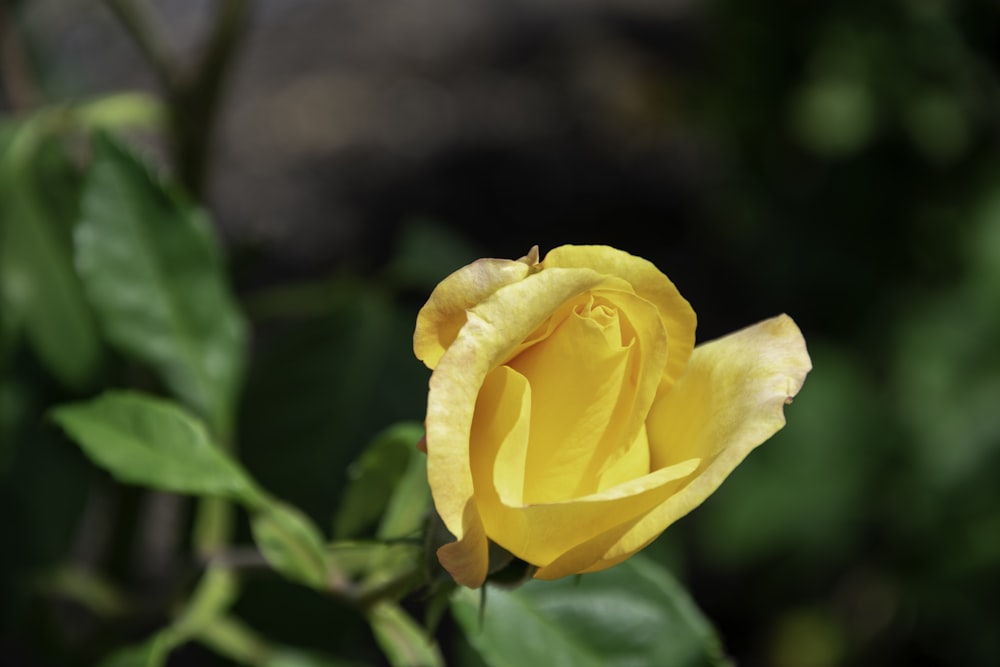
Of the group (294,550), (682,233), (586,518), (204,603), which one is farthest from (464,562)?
(682,233)

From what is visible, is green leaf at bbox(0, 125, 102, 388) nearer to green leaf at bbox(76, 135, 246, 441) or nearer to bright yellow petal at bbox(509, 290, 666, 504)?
green leaf at bbox(76, 135, 246, 441)

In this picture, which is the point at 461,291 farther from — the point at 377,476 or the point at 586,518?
the point at 377,476

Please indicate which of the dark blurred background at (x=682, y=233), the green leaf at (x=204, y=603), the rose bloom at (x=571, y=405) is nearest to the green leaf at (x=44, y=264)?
the dark blurred background at (x=682, y=233)

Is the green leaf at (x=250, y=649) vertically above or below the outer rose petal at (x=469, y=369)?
below

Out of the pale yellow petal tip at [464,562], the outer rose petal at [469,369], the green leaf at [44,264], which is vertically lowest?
the green leaf at [44,264]

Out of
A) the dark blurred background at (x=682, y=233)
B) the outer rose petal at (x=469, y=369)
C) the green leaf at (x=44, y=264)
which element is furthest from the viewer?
the dark blurred background at (x=682, y=233)

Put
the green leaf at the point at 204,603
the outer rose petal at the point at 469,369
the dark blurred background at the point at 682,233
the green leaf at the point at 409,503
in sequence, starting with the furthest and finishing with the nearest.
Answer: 1. the dark blurred background at the point at 682,233
2. the green leaf at the point at 204,603
3. the green leaf at the point at 409,503
4. the outer rose petal at the point at 469,369

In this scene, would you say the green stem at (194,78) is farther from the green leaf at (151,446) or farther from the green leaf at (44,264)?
the green leaf at (151,446)
